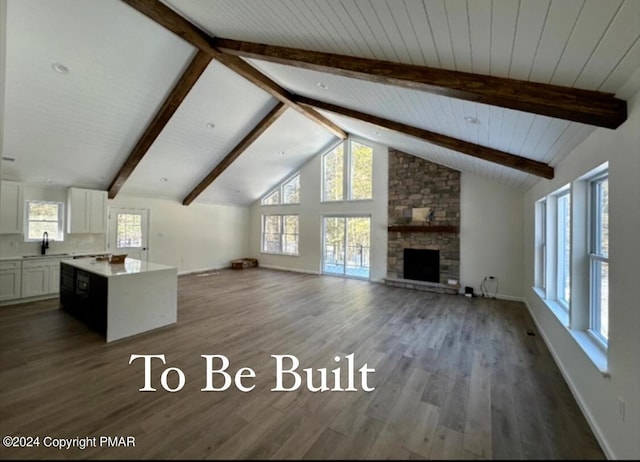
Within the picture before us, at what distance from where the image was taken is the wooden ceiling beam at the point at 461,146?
3.55 m

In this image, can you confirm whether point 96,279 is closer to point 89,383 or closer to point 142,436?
point 89,383

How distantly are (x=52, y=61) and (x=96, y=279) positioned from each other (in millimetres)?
2884

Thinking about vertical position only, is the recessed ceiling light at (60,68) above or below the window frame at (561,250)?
above

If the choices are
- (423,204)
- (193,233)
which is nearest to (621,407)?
(423,204)

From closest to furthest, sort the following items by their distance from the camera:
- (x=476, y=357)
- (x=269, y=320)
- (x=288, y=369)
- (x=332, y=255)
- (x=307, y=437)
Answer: (x=307, y=437), (x=288, y=369), (x=476, y=357), (x=269, y=320), (x=332, y=255)

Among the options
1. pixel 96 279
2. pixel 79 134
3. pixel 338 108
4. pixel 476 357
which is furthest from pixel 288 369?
pixel 79 134

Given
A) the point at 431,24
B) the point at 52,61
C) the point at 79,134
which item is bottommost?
the point at 431,24

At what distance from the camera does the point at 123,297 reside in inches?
141

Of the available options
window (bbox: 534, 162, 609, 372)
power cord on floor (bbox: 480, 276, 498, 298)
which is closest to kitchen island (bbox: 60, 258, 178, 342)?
window (bbox: 534, 162, 609, 372)

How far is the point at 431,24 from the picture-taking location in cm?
170

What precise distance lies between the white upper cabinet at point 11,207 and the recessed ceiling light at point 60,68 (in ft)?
9.91

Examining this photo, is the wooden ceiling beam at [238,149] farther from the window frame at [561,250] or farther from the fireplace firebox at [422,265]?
the window frame at [561,250]

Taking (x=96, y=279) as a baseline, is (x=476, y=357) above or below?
below

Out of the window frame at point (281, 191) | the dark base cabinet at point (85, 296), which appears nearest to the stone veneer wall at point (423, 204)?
the window frame at point (281, 191)
